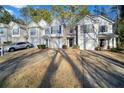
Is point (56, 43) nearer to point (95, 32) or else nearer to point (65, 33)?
point (65, 33)

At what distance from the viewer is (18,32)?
5336 millimetres

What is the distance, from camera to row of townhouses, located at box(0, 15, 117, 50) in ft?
17.4

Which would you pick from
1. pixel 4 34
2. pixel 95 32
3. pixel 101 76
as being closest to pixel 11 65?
pixel 4 34

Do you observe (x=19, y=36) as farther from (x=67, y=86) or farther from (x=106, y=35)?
(x=106, y=35)

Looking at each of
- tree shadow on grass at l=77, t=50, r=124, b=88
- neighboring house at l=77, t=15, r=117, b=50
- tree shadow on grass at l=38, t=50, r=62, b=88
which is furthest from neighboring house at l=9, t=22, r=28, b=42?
tree shadow on grass at l=77, t=50, r=124, b=88

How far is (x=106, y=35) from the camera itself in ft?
18.8

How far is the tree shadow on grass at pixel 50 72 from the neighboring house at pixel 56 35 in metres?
0.37

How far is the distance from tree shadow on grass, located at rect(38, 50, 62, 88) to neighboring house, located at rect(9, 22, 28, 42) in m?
0.89

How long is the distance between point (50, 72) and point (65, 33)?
4.36ft

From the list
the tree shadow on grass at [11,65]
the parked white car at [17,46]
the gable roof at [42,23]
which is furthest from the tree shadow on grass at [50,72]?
the gable roof at [42,23]

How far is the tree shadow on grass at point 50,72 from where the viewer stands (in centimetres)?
462

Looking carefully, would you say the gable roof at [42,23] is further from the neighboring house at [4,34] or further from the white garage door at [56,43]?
the neighboring house at [4,34]
